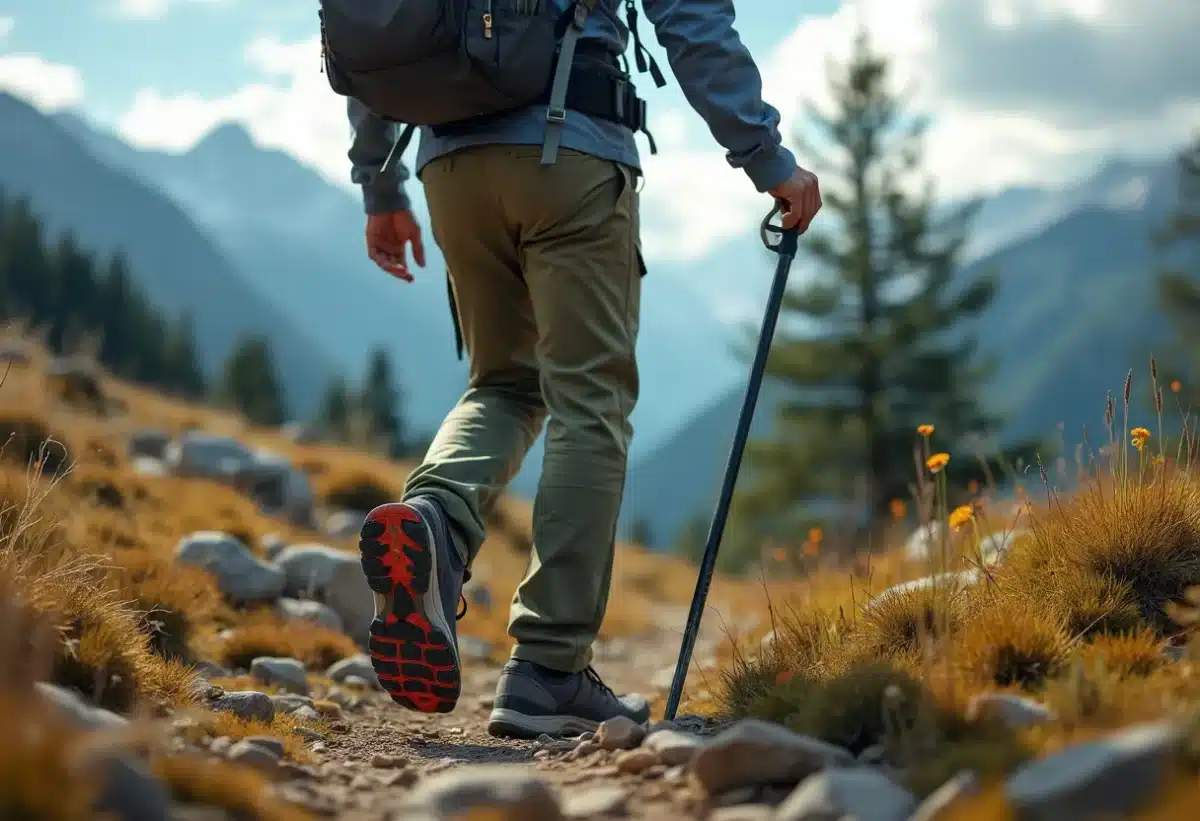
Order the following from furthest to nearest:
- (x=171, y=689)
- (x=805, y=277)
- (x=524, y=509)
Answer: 1. (x=805, y=277)
2. (x=524, y=509)
3. (x=171, y=689)

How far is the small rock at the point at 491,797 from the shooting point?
157 centimetres

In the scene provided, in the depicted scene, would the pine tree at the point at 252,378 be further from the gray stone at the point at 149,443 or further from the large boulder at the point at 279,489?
the large boulder at the point at 279,489

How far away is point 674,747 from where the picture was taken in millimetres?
2062

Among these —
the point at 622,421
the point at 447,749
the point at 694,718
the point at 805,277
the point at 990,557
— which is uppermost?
the point at 805,277

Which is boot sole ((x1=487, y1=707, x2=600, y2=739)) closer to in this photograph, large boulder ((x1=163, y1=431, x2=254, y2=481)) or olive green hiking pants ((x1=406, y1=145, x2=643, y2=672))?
olive green hiking pants ((x1=406, y1=145, x2=643, y2=672))

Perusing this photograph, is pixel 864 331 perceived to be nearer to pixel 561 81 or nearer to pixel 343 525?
pixel 343 525

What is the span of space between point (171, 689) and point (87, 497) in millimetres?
2945

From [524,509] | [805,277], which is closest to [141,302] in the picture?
[805,277]

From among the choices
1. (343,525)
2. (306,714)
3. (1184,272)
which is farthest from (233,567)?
(1184,272)

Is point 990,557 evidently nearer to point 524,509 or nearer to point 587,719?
point 587,719

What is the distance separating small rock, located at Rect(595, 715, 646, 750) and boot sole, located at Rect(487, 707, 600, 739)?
0.52 metres

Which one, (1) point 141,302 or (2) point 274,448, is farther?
(1) point 141,302

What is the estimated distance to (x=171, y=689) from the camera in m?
2.50

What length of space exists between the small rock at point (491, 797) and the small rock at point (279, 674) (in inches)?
84.0
